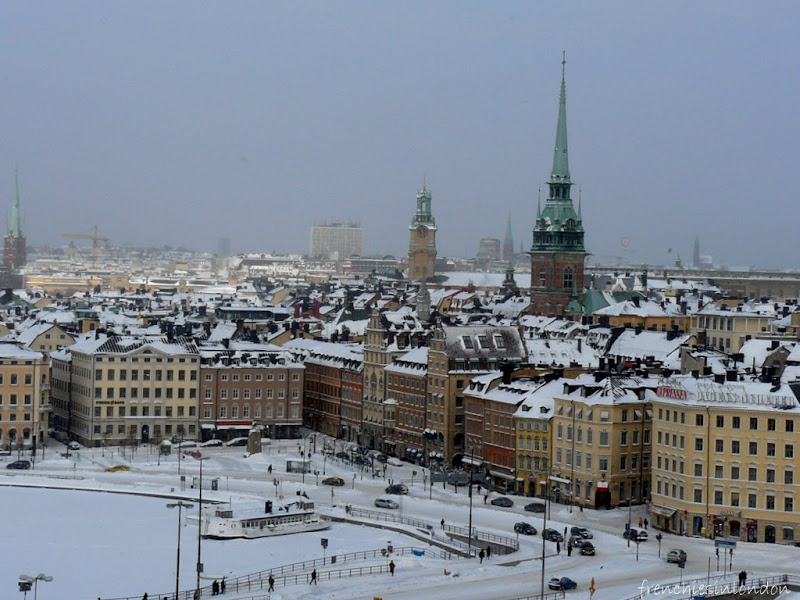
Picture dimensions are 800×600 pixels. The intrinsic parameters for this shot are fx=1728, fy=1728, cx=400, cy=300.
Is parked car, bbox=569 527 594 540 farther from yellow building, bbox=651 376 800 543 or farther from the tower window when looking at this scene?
the tower window

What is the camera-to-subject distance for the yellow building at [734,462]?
81750 millimetres

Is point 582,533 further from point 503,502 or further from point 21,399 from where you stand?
point 21,399

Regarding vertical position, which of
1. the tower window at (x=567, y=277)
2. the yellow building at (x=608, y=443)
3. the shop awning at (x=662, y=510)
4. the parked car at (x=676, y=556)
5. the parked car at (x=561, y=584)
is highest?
the tower window at (x=567, y=277)

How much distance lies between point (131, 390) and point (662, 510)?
46.4 meters

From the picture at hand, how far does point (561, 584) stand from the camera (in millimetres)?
69875

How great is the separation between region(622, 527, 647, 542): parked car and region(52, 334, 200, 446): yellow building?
45980 mm

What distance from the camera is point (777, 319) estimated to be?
150375mm

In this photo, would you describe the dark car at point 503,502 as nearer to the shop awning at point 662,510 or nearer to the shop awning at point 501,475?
the shop awning at point 501,475

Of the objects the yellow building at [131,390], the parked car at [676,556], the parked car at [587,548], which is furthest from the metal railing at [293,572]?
the yellow building at [131,390]

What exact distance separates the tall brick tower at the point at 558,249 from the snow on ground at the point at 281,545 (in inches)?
2813

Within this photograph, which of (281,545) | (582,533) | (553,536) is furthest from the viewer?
(582,533)

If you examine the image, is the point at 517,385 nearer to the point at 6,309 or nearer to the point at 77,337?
the point at 77,337

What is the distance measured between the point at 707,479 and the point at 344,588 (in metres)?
22.0

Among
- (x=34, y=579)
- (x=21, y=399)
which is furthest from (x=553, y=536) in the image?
(x=21, y=399)
